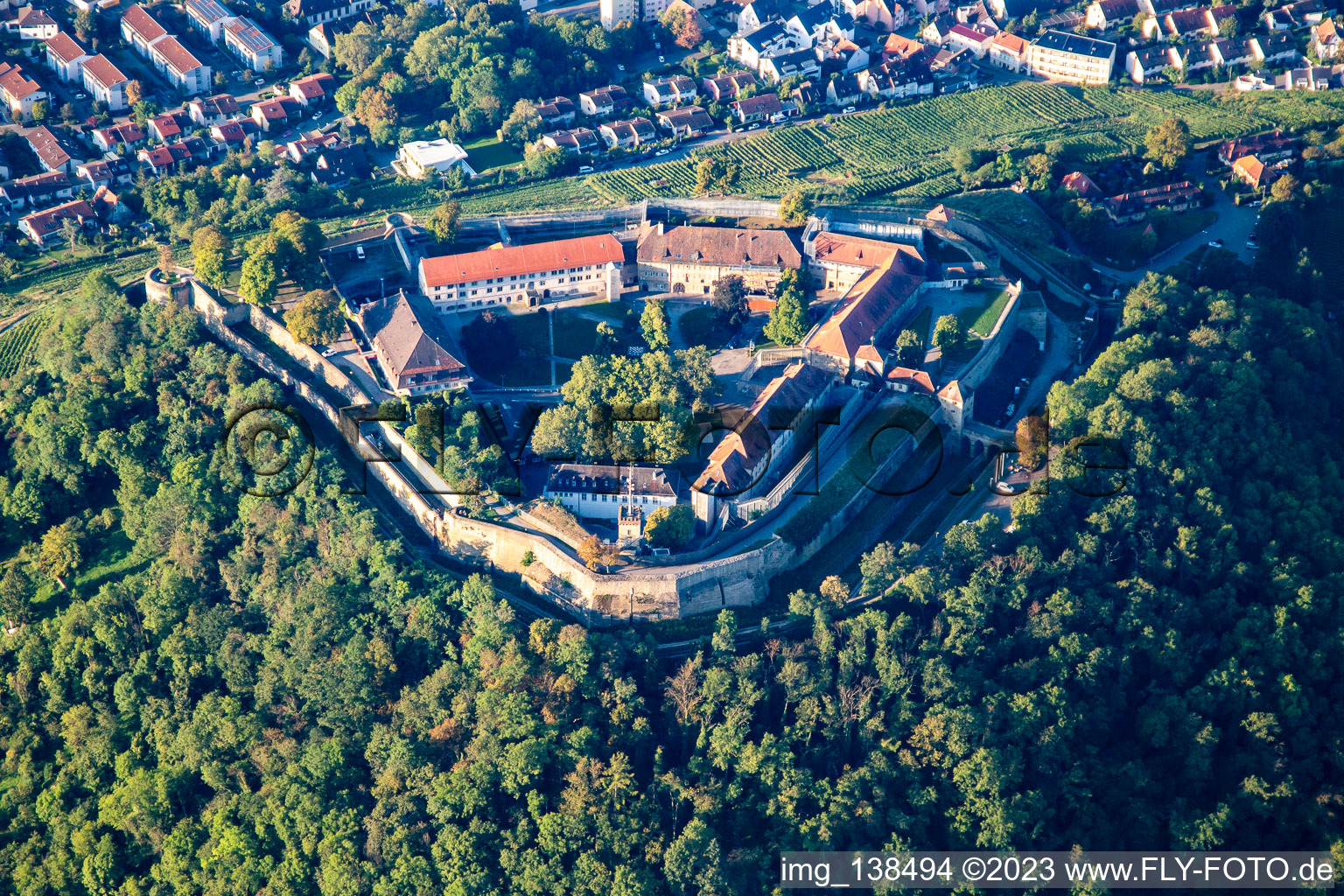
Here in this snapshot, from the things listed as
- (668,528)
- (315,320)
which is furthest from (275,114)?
(668,528)

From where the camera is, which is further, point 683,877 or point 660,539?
point 660,539

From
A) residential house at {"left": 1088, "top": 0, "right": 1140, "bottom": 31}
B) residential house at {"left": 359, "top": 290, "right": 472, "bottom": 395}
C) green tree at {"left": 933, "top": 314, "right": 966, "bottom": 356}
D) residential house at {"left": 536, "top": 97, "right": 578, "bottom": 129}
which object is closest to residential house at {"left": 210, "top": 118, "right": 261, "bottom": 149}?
residential house at {"left": 536, "top": 97, "right": 578, "bottom": 129}

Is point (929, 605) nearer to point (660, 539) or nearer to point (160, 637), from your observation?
point (660, 539)

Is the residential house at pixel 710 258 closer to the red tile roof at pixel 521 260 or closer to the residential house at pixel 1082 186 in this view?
the red tile roof at pixel 521 260

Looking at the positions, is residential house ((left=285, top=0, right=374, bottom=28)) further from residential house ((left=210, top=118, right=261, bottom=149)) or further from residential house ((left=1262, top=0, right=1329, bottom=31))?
residential house ((left=1262, top=0, right=1329, bottom=31))

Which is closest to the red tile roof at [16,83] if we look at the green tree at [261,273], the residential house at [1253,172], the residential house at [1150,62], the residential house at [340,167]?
the residential house at [340,167]

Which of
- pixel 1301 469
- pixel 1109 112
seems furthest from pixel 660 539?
pixel 1109 112
